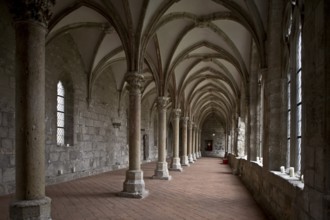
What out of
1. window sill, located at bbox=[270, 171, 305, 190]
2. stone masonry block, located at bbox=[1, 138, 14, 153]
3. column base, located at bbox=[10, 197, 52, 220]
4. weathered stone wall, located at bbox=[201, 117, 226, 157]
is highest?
stone masonry block, located at bbox=[1, 138, 14, 153]

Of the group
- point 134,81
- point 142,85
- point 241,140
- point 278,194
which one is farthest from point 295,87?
point 241,140

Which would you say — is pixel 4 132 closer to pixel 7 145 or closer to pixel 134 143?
pixel 7 145

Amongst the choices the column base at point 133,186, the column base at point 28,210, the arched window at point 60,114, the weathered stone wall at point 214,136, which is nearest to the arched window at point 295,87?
the column base at point 133,186

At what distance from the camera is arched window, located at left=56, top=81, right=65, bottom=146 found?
37.2 feet

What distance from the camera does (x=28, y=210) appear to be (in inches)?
163

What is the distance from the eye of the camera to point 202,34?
12.4 metres

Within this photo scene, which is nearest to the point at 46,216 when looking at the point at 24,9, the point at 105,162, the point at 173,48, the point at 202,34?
the point at 24,9

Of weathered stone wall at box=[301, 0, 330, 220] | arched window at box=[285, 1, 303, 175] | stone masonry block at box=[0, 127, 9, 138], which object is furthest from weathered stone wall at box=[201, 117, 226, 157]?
weathered stone wall at box=[301, 0, 330, 220]

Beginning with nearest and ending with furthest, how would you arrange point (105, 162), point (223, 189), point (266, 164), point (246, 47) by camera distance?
point (266, 164), point (223, 189), point (246, 47), point (105, 162)

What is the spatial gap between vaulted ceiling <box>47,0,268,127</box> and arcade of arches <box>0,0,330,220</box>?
4cm

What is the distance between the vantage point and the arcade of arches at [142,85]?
142 inches

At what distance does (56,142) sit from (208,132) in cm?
3357

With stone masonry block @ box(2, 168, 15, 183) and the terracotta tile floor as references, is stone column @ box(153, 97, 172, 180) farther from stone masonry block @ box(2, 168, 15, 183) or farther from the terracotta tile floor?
stone masonry block @ box(2, 168, 15, 183)

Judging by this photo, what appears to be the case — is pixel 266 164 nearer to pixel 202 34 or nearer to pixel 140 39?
pixel 140 39
